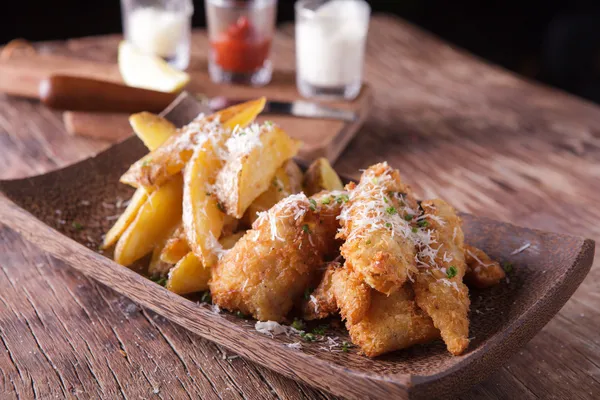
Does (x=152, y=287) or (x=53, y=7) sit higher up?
(x=152, y=287)

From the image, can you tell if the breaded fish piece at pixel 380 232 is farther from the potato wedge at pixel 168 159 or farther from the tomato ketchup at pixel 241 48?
the tomato ketchup at pixel 241 48

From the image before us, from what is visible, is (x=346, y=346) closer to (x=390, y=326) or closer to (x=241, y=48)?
(x=390, y=326)

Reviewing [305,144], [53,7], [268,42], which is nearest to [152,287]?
[305,144]

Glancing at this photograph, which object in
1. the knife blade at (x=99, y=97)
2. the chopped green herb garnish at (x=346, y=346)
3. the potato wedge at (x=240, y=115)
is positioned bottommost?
the knife blade at (x=99, y=97)

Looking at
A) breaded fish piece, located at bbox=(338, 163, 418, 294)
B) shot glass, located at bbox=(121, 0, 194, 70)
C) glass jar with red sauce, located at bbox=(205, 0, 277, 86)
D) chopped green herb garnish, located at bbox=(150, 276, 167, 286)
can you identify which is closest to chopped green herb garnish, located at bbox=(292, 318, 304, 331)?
breaded fish piece, located at bbox=(338, 163, 418, 294)

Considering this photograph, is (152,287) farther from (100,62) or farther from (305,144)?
(100,62)

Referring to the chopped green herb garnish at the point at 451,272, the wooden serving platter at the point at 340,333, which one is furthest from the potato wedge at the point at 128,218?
the chopped green herb garnish at the point at 451,272
